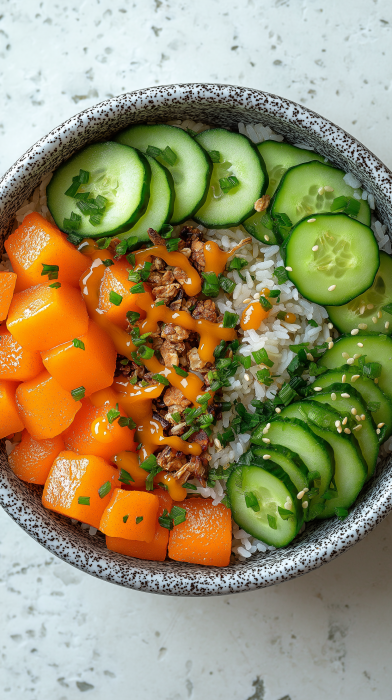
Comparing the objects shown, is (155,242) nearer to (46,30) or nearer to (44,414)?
(44,414)

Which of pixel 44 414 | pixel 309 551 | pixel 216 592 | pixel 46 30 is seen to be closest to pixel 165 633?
pixel 216 592

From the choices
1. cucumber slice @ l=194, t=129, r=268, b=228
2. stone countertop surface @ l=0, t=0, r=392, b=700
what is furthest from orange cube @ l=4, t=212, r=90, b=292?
stone countertop surface @ l=0, t=0, r=392, b=700

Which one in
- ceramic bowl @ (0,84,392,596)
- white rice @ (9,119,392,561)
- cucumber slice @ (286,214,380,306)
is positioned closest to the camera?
ceramic bowl @ (0,84,392,596)

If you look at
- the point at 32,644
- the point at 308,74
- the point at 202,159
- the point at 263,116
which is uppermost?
the point at 308,74

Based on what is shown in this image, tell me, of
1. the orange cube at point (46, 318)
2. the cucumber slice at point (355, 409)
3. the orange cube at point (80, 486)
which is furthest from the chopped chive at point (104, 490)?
the cucumber slice at point (355, 409)

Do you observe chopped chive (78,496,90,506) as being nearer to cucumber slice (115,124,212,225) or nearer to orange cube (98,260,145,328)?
orange cube (98,260,145,328)

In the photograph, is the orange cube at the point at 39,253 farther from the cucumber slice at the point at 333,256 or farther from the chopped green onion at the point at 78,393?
the cucumber slice at the point at 333,256
